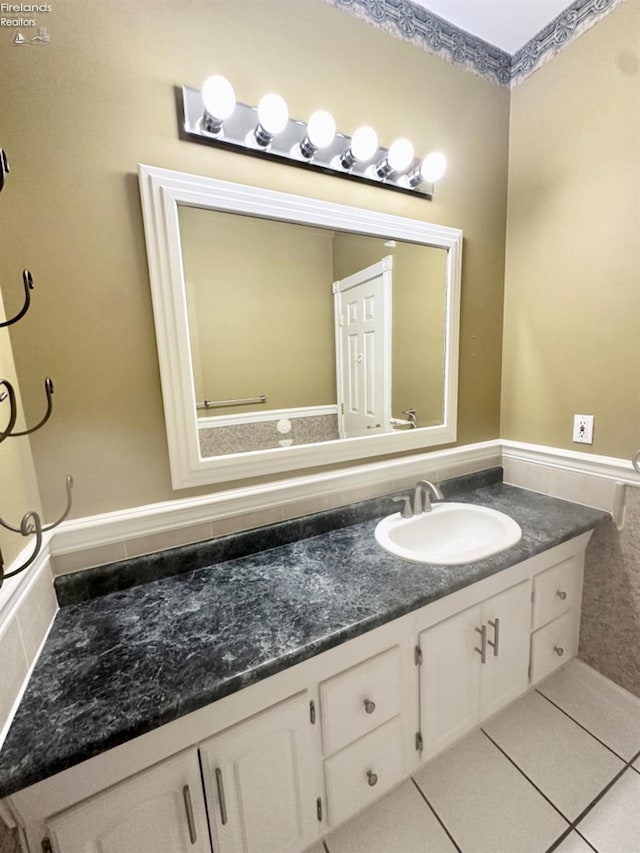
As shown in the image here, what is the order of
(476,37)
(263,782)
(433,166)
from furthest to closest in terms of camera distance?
(476,37) → (433,166) → (263,782)

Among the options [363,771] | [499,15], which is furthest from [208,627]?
[499,15]

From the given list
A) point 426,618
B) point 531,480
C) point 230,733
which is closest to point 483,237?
point 531,480

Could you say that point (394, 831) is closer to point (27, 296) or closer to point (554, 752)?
point (554, 752)

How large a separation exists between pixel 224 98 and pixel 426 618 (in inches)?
59.4

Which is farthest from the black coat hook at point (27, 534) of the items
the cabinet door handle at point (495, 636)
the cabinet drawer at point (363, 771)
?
the cabinet door handle at point (495, 636)

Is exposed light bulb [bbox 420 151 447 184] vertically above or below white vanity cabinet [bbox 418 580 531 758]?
above

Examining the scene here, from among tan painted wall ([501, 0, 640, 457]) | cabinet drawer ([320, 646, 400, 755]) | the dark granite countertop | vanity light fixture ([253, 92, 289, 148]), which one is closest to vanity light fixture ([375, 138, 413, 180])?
vanity light fixture ([253, 92, 289, 148])

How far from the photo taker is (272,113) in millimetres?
975

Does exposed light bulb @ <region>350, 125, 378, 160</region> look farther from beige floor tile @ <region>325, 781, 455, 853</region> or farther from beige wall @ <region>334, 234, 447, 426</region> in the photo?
beige floor tile @ <region>325, 781, 455, 853</region>

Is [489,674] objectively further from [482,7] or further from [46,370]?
[482,7]

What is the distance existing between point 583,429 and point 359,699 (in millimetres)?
1248

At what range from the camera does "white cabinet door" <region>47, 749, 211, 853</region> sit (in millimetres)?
617

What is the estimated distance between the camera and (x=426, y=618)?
3.22 feet

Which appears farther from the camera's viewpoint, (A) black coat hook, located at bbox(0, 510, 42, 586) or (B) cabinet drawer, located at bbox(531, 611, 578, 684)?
(B) cabinet drawer, located at bbox(531, 611, 578, 684)
